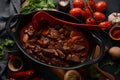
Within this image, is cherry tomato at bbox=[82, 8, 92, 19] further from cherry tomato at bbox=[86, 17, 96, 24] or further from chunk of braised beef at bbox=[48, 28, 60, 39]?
chunk of braised beef at bbox=[48, 28, 60, 39]

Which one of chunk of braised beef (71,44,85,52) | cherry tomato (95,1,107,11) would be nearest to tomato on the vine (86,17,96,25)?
cherry tomato (95,1,107,11)

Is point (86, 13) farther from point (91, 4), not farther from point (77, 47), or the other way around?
point (77, 47)

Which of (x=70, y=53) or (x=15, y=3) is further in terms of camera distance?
(x=15, y=3)

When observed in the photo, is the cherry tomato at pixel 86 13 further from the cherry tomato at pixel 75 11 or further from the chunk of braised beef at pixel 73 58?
the chunk of braised beef at pixel 73 58

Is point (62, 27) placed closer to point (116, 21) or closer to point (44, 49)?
point (44, 49)

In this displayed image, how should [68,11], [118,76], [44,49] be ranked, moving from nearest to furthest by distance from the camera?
[44,49] < [118,76] < [68,11]

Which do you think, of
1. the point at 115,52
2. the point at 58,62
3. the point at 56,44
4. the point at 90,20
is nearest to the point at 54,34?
the point at 56,44

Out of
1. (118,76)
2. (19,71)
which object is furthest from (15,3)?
(118,76)

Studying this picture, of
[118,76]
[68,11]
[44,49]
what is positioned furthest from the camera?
[68,11]

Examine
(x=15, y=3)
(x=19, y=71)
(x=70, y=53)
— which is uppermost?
(x=15, y=3)
